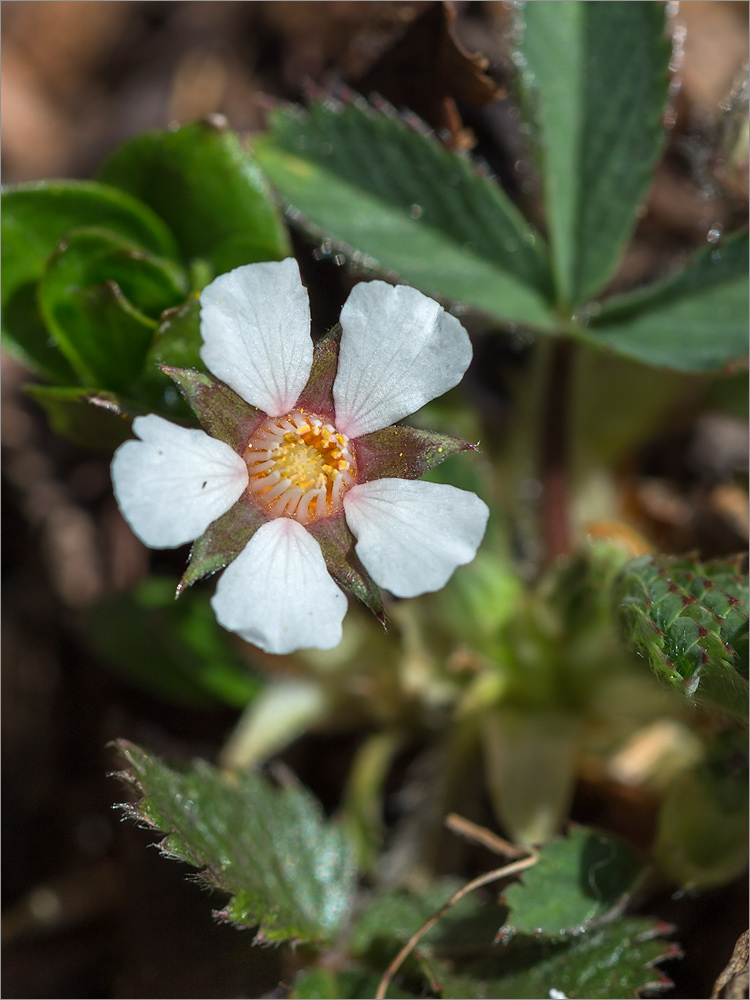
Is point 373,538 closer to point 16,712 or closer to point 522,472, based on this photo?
point 522,472

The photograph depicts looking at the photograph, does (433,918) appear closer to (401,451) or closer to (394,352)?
(401,451)

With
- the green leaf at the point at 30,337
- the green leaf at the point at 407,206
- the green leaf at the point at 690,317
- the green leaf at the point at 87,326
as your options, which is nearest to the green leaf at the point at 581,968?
the green leaf at the point at 690,317

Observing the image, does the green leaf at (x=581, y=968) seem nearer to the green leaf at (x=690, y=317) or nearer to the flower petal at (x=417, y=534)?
the flower petal at (x=417, y=534)

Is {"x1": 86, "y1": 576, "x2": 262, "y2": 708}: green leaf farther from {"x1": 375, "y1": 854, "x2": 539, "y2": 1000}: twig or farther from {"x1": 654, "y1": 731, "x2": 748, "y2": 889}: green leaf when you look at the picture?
{"x1": 654, "y1": 731, "x2": 748, "y2": 889}: green leaf

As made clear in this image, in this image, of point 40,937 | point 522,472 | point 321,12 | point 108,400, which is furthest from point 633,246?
point 40,937

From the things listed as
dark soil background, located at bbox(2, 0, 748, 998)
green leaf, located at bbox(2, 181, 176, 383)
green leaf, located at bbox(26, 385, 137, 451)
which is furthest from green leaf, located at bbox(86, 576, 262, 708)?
green leaf, located at bbox(2, 181, 176, 383)

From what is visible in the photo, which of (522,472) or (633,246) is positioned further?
(633,246)
